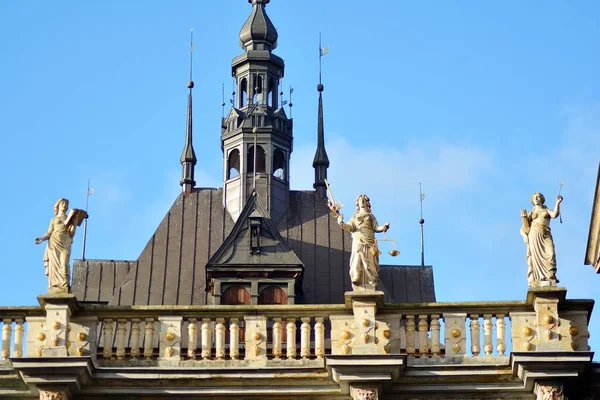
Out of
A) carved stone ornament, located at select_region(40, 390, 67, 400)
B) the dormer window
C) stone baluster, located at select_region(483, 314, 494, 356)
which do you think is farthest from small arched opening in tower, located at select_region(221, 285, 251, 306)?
carved stone ornament, located at select_region(40, 390, 67, 400)

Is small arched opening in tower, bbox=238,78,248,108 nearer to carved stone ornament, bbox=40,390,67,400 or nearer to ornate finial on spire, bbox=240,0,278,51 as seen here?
ornate finial on spire, bbox=240,0,278,51

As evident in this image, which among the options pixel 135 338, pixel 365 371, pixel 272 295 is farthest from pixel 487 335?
pixel 272 295

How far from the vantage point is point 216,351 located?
32.4 m

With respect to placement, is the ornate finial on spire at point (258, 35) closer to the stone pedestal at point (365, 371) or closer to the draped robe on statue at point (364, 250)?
the draped robe on statue at point (364, 250)

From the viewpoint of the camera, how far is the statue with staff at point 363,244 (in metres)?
32.6

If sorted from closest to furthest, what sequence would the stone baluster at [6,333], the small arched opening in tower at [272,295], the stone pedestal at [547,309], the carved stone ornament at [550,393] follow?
1. the carved stone ornament at [550,393]
2. the stone pedestal at [547,309]
3. the stone baluster at [6,333]
4. the small arched opening in tower at [272,295]

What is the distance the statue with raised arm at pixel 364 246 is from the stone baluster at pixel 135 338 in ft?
10.7

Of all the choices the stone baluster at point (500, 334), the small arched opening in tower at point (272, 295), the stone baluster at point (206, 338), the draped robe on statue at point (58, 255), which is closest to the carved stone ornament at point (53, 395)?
the draped robe on statue at point (58, 255)

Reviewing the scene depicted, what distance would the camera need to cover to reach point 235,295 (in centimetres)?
4606

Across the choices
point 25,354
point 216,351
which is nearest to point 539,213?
point 216,351

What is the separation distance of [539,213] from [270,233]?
1480 centimetres

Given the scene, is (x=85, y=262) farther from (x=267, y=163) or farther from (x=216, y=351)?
(x=216, y=351)

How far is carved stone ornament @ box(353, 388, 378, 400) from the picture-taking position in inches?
1250

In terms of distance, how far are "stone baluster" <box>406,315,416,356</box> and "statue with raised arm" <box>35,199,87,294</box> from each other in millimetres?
5045
